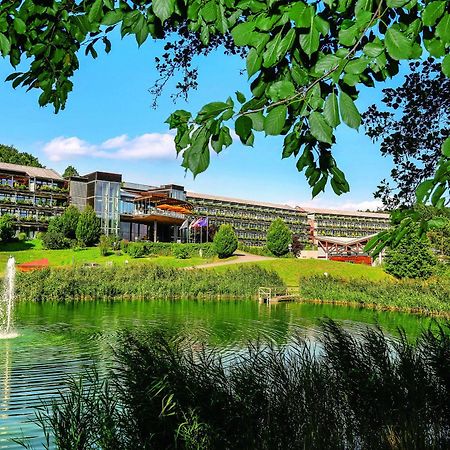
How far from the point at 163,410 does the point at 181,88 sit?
3459mm

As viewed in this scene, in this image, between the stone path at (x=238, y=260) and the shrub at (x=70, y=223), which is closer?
the stone path at (x=238, y=260)

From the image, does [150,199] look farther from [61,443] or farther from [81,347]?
[61,443]

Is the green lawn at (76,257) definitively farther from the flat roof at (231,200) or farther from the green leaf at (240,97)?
the green leaf at (240,97)

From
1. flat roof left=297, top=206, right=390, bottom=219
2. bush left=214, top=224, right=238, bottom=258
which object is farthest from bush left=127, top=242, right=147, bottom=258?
flat roof left=297, top=206, right=390, bottom=219

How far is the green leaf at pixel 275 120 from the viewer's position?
1524 millimetres

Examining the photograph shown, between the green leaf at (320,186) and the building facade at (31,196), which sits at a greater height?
the building facade at (31,196)

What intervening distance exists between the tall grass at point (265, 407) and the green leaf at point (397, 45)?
143 inches

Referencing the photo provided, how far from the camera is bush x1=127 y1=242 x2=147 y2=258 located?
138 feet

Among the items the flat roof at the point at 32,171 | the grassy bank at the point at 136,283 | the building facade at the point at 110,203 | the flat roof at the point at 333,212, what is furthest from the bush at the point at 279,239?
the flat roof at the point at 333,212

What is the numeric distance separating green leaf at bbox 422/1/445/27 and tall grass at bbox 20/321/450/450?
3.63m

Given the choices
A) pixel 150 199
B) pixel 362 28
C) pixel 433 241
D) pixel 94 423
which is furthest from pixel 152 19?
pixel 150 199

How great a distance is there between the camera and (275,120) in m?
1.53

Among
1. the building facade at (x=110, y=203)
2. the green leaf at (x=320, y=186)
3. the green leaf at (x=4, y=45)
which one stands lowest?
the green leaf at (x=320, y=186)

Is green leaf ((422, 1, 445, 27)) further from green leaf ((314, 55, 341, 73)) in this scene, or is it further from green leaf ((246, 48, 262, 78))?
green leaf ((246, 48, 262, 78))
